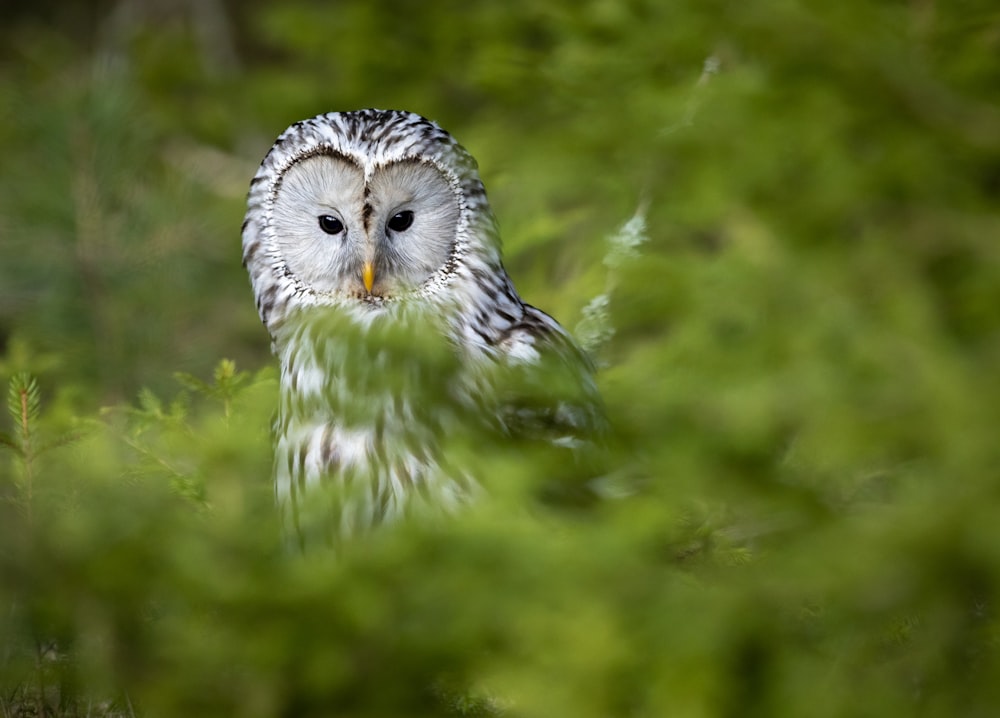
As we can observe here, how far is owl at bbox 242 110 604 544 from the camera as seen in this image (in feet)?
7.01

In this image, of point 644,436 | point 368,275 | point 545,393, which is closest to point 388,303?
point 368,275

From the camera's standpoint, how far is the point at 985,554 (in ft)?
4.17

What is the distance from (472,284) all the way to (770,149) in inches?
28.8

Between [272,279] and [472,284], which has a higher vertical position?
[272,279]

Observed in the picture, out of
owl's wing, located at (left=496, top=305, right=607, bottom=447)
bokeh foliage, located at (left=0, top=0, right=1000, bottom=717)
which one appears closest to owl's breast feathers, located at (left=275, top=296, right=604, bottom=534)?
owl's wing, located at (left=496, top=305, right=607, bottom=447)

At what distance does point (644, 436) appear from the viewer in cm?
149

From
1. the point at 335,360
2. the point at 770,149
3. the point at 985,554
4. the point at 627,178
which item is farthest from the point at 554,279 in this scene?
the point at 985,554

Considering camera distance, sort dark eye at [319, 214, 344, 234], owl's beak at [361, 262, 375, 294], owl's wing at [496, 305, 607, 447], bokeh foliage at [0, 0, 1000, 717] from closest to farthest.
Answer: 1. bokeh foliage at [0, 0, 1000, 717]
2. owl's wing at [496, 305, 607, 447]
3. owl's beak at [361, 262, 375, 294]
4. dark eye at [319, 214, 344, 234]

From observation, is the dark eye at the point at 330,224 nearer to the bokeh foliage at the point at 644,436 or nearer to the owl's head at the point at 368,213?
the owl's head at the point at 368,213

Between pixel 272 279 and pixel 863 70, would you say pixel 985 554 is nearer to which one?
pixel 863 70

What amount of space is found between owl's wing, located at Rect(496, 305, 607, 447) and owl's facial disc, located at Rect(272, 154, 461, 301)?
267mm

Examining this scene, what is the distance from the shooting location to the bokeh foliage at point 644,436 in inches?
48.9

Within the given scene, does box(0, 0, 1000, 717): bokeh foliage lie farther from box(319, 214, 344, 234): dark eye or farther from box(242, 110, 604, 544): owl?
box(319, 214, 344, 234): dark eye

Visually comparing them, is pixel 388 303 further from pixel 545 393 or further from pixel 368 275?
pixel 545 393
